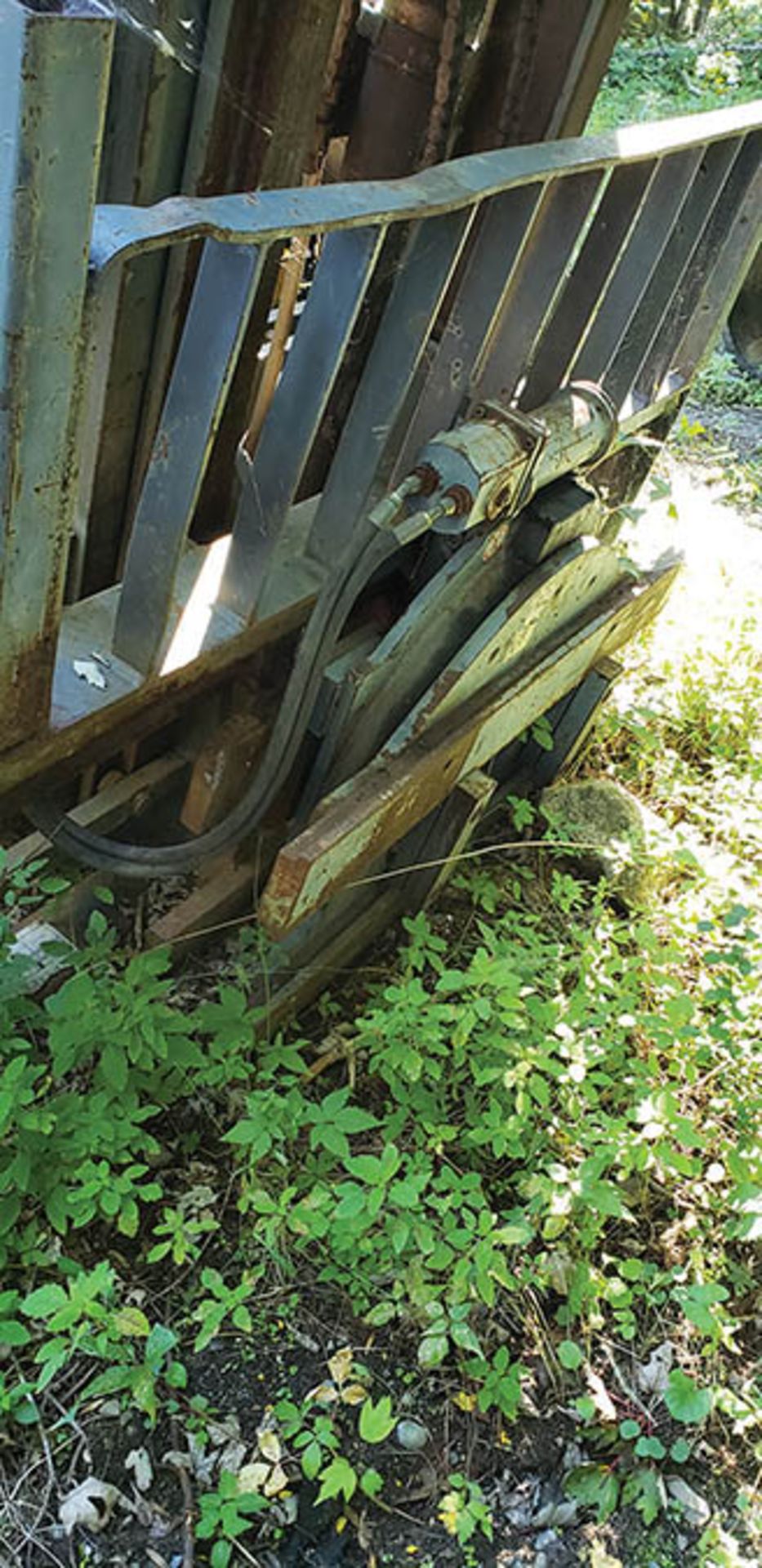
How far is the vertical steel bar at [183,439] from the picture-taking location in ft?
5.86

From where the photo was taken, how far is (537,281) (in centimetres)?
262

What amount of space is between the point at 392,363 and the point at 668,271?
1.41m

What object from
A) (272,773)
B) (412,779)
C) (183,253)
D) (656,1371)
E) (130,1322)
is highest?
(183,253)

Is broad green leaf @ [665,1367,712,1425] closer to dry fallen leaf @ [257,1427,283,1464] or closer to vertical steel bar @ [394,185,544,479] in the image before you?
dry fallen leaf @ [257,1427,283,1464]

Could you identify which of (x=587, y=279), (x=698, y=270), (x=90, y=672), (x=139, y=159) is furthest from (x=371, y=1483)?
(x=698, y=270)

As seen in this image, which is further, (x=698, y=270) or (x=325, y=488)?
(x=698, y=270)

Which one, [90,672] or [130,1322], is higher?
[90,672]

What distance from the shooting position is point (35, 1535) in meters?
2.07

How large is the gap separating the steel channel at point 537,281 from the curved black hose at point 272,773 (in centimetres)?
56

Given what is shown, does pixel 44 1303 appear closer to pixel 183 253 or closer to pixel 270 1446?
pixel 270 1446

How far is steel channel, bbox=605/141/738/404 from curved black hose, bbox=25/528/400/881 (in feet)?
4.15

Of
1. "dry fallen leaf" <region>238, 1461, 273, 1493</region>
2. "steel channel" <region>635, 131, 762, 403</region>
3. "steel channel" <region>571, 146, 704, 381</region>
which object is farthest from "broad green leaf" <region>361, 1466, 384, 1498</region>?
"steel channel" <region>635, 131, 762, 403</region>

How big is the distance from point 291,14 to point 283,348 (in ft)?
1.98

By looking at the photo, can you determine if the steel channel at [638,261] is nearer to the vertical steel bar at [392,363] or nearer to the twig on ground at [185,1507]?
the vertical steel bar at [392,363]
